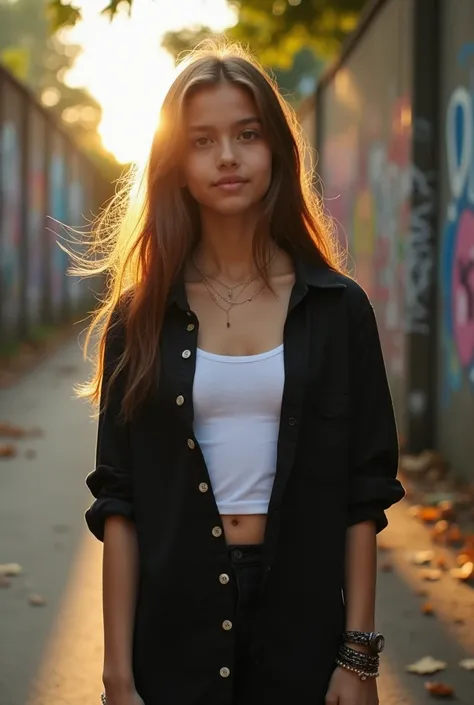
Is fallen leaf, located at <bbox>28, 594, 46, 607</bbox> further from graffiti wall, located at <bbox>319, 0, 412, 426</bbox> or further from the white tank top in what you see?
graffiti wall, located at <bbox>319, 0, 412, 426</bbox>

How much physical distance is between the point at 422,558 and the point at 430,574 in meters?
0.29

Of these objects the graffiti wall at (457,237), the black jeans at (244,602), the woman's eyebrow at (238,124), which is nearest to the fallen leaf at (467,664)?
the black jeans at (244,602)

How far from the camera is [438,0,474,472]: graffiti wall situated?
7906mm

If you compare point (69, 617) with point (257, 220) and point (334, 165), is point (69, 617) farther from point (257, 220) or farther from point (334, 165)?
point (334, 165)

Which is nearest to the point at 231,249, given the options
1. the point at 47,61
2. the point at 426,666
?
the point at 426,666

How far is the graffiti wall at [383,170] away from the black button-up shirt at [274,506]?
21.7 ft

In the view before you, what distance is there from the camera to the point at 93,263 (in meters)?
2.95

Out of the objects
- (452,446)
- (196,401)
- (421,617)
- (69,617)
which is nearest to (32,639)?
(69,617)

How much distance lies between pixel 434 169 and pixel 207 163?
6601 mm

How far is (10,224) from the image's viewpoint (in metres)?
18.0

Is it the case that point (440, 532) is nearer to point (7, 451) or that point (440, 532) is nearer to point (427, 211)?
point (427, 211)

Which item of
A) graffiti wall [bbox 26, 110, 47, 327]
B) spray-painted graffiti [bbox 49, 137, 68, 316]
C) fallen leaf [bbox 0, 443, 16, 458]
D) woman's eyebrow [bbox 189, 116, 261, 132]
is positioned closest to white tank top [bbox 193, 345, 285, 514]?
woman's eyebrow [bbox 189, 116, 261, 132]

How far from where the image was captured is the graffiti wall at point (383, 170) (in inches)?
374

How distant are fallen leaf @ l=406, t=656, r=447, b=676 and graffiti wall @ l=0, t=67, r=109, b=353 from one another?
30.6 feet
